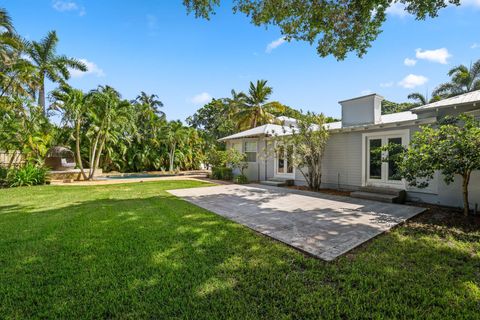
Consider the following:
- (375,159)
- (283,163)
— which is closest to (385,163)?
(375,159)

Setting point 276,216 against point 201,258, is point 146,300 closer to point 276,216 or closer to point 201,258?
point 201,258

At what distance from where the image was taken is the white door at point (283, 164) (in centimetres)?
1152

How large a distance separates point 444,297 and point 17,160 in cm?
1897

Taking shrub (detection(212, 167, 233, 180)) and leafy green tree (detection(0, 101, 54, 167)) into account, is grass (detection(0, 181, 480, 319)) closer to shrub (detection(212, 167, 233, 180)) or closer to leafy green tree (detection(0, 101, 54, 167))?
leafy green tree (detection(0, 101, 54, 167))

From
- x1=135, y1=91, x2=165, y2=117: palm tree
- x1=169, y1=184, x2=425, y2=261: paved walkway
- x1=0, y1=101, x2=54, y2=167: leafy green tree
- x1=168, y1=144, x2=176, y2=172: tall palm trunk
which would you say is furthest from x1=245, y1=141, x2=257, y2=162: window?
x1=135, y1=91, x2=165, y2=117: palm tree

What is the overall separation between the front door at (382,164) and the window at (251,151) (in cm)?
717

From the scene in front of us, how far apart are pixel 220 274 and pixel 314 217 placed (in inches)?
141

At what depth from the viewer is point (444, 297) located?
2533mm

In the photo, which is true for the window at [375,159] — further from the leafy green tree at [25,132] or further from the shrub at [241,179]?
the leafy green tree at [25,132]

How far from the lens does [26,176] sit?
11.7m

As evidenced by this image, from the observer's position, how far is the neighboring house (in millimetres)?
6705

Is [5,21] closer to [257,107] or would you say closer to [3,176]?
[3,176]

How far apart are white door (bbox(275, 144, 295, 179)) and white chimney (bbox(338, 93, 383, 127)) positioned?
10.1ft

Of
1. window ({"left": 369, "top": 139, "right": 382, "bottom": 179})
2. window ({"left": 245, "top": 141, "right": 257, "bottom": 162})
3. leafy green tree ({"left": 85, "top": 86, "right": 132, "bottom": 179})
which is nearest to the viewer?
window ({"left": 369, "top": 139, "right": 382, "bottom": 179})
